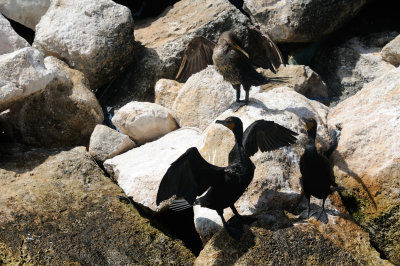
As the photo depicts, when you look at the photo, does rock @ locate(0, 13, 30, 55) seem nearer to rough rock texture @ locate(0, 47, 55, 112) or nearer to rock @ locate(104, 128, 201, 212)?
rough rock texture @ locate(0, 47, 55, 112)

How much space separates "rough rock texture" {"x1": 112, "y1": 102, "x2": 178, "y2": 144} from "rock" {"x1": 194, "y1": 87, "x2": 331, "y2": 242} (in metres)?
0.90

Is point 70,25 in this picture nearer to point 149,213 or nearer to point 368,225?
point 149,213

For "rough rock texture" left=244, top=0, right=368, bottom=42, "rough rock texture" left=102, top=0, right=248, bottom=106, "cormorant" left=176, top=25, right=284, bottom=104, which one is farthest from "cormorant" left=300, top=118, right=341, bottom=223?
"rough rock texture" left=244, top=0, right=368, bottom=42

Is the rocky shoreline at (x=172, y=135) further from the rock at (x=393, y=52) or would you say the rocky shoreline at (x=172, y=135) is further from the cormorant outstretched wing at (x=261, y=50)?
the cormorant outstretched wing at (x=261, y=50)

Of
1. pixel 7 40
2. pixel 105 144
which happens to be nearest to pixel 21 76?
pixel 105 144

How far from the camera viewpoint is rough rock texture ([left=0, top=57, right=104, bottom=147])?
5.78 meters

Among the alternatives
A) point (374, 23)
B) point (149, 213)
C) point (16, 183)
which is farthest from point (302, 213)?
point (374, 23)

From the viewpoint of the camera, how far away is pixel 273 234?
4129mm

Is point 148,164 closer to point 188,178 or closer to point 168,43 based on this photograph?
point 188,178

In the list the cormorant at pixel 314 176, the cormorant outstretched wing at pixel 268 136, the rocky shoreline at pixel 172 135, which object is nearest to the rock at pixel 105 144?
the rocky shoreline at pixel 172 135

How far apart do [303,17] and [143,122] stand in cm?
282

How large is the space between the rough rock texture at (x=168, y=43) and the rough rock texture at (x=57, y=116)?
42.9 inches

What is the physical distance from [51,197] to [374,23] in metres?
5.35

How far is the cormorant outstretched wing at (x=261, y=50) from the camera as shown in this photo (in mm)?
5906
